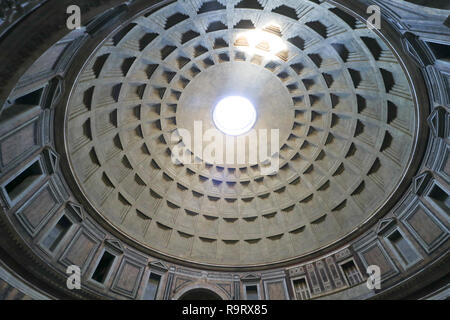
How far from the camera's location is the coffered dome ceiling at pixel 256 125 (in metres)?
16.8

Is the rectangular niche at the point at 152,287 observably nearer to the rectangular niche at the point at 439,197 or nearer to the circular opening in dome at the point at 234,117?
the circular opening in dome at the point at 234,117

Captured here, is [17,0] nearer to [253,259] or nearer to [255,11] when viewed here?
[255,11]

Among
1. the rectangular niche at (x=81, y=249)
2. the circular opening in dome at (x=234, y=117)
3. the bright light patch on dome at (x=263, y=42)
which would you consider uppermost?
the circular opening in dome at (x=234, y=117)

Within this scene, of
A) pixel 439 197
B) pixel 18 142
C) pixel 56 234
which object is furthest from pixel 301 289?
pixel 18 142

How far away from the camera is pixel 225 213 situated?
24.7 metres

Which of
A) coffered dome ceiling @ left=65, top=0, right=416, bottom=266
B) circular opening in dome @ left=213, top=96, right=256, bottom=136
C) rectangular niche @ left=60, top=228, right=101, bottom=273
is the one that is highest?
circular opening in dome @ left=213, top=96, right=256, bottom=136

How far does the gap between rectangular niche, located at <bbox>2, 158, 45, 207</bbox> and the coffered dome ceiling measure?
197 cm

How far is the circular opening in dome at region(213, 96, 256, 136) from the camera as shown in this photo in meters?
24.7

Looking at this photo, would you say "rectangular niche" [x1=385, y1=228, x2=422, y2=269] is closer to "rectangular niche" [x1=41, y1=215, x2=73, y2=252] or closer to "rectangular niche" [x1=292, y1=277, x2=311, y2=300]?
"rectangular niche" [x1=292, y1=277, x2=311, y2=300]

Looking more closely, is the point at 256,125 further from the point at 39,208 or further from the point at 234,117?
the point at 39,208

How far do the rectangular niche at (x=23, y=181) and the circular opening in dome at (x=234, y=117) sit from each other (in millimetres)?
13285

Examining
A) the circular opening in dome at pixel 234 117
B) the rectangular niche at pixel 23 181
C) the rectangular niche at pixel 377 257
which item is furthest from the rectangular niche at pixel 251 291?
the rectangular niche at pixel 23 181

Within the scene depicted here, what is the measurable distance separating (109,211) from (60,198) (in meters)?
3.85

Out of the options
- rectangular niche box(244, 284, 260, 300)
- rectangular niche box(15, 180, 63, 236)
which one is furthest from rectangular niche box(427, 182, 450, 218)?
rectangular niche box(15, 180, 63, 236)
